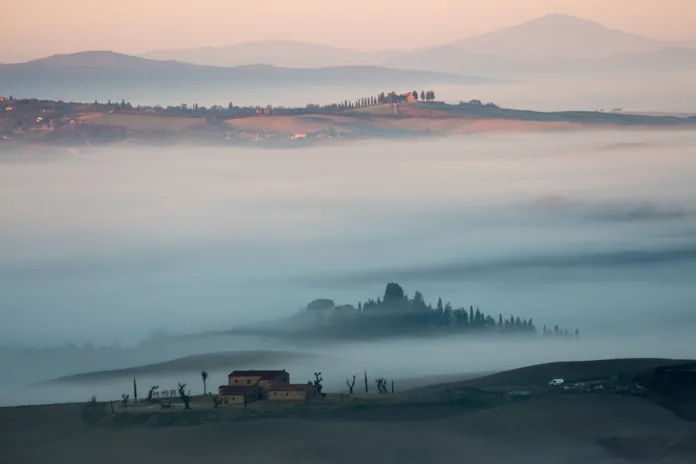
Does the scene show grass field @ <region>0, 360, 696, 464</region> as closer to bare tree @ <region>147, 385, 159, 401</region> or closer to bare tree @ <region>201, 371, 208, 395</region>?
bare tree @ <region>201, 371, 208, 395</region>

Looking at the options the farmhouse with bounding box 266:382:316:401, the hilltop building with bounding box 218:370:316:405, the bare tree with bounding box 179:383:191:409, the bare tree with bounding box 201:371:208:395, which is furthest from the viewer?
the bare tree with bounding box 201:371:208:395

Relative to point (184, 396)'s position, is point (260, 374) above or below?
above

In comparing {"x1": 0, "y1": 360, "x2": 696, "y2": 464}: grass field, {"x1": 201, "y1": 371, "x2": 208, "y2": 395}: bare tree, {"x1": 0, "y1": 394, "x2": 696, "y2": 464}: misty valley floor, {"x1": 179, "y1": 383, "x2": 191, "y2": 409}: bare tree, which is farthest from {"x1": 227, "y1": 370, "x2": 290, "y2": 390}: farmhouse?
{"x1": 0, "y1": 394, "x2": 696, "y2": 464}: misty valley floor

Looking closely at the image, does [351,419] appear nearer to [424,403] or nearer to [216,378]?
[424,403]

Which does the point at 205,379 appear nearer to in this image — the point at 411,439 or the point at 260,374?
the point at 260,374

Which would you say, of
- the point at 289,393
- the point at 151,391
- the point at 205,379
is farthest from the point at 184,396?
the point at 289,393

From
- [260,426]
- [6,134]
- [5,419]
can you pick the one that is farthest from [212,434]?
[6,134]
